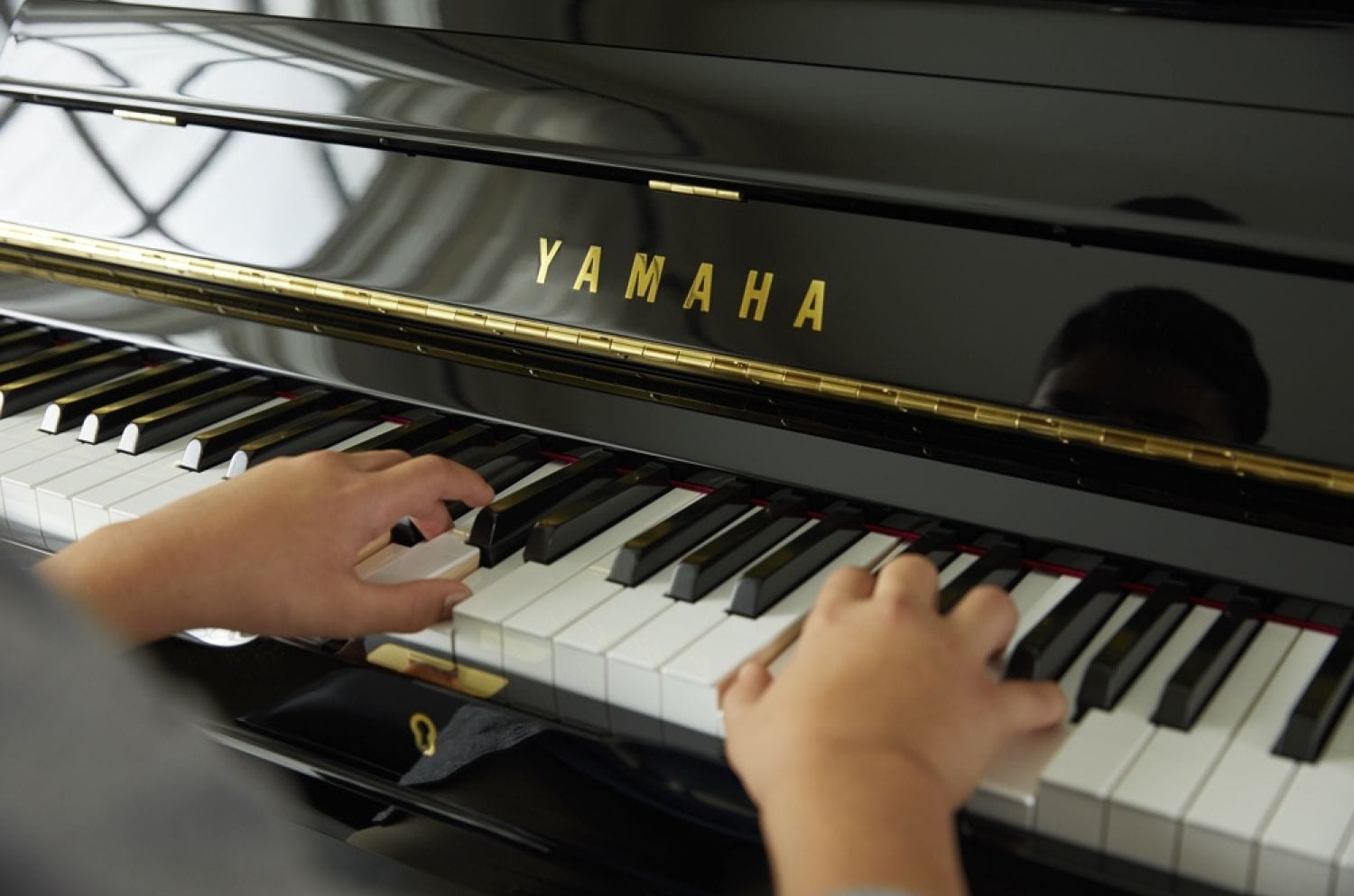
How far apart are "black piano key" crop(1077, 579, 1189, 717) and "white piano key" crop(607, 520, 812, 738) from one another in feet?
0.94

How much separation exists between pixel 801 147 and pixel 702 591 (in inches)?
17.0

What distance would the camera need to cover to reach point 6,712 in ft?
1.82

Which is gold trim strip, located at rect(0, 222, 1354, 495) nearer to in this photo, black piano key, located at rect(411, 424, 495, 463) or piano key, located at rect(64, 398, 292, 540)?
black piano key, located at rect(411, 424, 495, 463)

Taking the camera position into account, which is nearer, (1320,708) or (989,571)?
(1320,708)

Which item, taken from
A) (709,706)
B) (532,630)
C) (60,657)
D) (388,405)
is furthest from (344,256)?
(60,657)

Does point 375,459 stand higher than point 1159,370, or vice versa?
point 1159,370

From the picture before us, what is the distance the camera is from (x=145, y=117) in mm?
1775

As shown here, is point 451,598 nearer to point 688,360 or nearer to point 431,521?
point 431,521

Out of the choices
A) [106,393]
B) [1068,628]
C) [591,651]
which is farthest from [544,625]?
[106,393]

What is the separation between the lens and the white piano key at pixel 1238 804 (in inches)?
36.7

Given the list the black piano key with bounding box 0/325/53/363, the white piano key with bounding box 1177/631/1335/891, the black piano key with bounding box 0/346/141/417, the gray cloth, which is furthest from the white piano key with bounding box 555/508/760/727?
the black piano key with bounding box 0/325/53/363

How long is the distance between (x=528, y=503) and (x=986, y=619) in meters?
0.45

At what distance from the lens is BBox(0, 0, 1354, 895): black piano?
109 cm

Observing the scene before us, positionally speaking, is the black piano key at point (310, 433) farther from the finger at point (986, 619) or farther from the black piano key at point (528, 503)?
the finger at point (986, 619)
